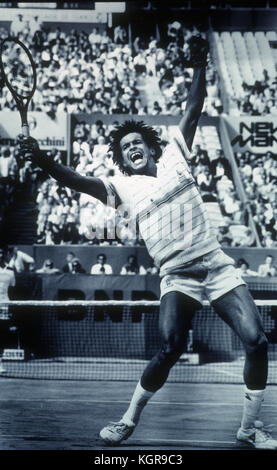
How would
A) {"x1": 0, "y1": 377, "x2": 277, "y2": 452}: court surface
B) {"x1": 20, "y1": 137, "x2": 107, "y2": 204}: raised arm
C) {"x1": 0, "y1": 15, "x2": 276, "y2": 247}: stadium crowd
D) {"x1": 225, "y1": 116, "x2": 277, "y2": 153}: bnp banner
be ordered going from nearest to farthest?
{"x1": 20, "y1": 137, "x2": 107, "y2": 204}: raised arm
{"x1": 0, "y1": 377, "x2": 277, "y2": 452}: court surface
{"x1": 0, "y1": 15, "x2": 276, "y2": 247}: stadium crowd
{"x1": 225, "y1": 116, "x2": 277, "y2": 153}: bnp banner

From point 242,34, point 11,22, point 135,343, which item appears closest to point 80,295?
point 135,343

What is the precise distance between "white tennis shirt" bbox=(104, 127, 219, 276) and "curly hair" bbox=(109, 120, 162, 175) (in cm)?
27

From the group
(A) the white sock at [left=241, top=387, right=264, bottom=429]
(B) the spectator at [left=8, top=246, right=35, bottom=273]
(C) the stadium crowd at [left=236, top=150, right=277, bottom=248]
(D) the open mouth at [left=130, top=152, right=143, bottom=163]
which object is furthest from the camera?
(C) the stadium crowd at [left=236, top=150, right=277, bottom=248]

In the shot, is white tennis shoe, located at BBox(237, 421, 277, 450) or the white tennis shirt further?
the white tennis shirt

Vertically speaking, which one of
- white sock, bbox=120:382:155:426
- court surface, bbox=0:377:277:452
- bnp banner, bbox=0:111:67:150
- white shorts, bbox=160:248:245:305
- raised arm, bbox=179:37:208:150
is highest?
bnp banner, bbox=0:111:67:150

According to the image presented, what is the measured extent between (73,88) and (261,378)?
17132 millimetres

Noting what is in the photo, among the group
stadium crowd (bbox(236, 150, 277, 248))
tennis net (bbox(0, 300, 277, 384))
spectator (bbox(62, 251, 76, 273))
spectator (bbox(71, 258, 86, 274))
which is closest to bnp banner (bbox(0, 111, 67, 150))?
stadium crowd (bbox(236, 150, 277, 248))

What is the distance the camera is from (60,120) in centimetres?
2047

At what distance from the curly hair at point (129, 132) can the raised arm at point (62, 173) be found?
0.45m

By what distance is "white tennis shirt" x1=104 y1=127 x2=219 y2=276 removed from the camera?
17.8 feet

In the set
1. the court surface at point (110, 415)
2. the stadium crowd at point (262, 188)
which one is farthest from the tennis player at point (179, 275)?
the stadium crowd at point (262, 188)

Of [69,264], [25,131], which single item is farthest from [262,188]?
[25,131]

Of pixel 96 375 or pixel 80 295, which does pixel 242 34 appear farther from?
pixel 96 375

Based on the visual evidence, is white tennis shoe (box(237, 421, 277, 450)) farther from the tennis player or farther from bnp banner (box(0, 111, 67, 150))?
bnp banner (box(0, 111, 67, 150))
